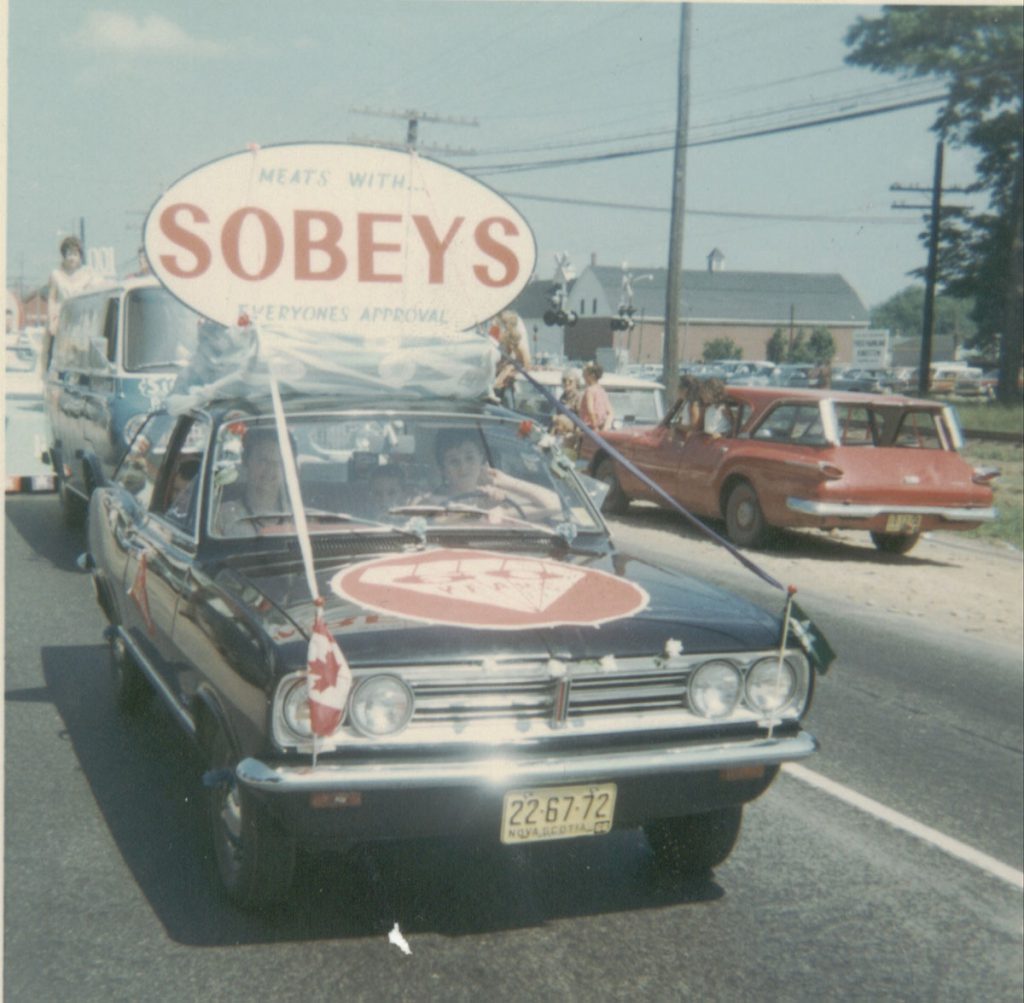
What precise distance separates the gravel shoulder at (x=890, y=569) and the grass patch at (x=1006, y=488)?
64 cm

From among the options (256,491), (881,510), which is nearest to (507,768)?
(256,491)

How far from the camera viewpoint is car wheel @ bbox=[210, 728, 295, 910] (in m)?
3.85

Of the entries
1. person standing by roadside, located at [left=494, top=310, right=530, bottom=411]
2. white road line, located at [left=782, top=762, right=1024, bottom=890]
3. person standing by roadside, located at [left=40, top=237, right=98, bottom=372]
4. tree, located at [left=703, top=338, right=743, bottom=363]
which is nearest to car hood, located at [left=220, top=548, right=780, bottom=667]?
white road line, located at [left=782, top=762, right=1024, bottom=890]

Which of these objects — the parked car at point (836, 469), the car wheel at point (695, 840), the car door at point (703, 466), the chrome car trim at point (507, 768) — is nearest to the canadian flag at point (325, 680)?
the chrome car trim at point (507, 768)

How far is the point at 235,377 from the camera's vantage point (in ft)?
16.9

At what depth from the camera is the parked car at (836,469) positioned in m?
12.5

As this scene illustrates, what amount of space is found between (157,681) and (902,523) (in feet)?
30.1

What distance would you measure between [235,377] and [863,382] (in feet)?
165

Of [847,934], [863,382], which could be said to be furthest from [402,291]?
[863,382]

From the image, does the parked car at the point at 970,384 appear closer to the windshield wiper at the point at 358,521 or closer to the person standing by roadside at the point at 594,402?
the person standing by roadside at the point at 594,402

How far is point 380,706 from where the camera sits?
3.64 m

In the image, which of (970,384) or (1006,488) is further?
(970,384)

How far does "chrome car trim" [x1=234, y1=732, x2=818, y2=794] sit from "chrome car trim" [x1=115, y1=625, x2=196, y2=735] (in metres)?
0.97

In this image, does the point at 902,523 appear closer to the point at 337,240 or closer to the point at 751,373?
the point at 337,240
